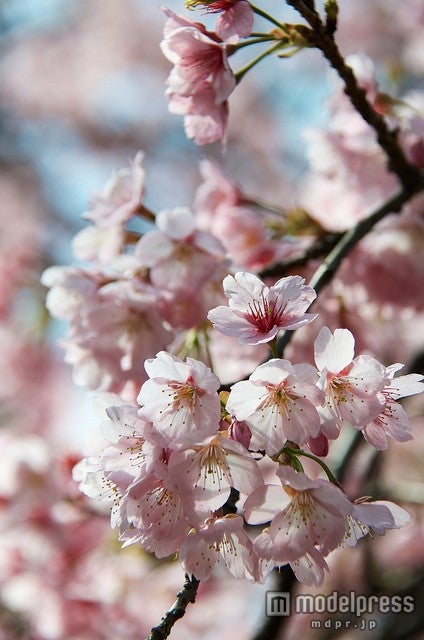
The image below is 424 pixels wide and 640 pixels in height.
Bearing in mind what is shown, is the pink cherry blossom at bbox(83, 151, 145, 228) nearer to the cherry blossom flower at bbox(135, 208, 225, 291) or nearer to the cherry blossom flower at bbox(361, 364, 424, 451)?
the cherry blossom flower at bbox(135, 208, 225, 291)

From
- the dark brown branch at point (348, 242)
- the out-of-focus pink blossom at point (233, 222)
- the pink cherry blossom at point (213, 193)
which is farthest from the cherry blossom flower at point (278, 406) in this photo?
the pink cherry blossom at point (213, 193)

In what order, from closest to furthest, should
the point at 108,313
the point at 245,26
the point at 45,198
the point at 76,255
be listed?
the point at 245,26
the point at 108,313
the point at 76,255
the point at 45,198

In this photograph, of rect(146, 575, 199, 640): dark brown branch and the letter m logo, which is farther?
the letter m logo

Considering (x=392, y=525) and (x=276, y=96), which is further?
(x=276, y=96)

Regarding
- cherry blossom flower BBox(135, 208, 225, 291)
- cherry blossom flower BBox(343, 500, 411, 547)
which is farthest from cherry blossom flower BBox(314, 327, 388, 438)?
cherry blossom flower BBox(135, 208, 225, 291)

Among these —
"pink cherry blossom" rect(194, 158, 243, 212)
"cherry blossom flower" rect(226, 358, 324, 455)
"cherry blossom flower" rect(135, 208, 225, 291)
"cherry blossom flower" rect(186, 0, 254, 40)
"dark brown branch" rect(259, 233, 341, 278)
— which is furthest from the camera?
"pink cherry blossom" rect(194, 158, 243, 212)

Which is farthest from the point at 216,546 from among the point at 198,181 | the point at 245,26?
the point at 198,181

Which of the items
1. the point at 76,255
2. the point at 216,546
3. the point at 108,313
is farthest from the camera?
the point at 76,255

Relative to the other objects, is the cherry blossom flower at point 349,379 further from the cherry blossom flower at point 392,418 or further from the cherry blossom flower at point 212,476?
the cherry blossom flower at point 212,476

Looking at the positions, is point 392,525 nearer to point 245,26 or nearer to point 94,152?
point 245,26
